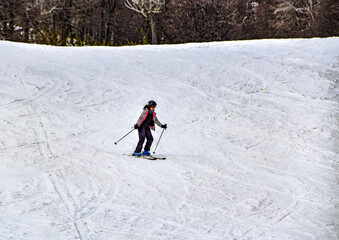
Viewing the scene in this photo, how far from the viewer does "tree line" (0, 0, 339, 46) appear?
30.8 m

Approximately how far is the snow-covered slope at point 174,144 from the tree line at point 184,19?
Answer: 35.3 feet

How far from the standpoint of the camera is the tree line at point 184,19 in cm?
3078

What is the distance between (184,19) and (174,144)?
72.1 ft

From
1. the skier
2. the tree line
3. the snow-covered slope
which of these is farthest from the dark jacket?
the tree line

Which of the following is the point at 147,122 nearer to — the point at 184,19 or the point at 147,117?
the point at 147,117

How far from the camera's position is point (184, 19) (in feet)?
104

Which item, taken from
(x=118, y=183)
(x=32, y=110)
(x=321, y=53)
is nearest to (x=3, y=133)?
(x=32, y=110)

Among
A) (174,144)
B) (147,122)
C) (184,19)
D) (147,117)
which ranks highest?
(184,19)

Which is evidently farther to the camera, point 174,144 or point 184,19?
point 184,19

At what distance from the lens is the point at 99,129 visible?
1182cm

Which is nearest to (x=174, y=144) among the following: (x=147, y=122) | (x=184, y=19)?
(x=147, y=122)

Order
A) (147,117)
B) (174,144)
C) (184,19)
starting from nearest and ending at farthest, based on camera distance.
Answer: (147,117)
(174,144)
(184,19)

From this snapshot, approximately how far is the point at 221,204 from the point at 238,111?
622 centimetres

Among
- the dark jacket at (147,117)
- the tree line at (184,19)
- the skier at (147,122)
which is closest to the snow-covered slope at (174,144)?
the skier at (147,122)
